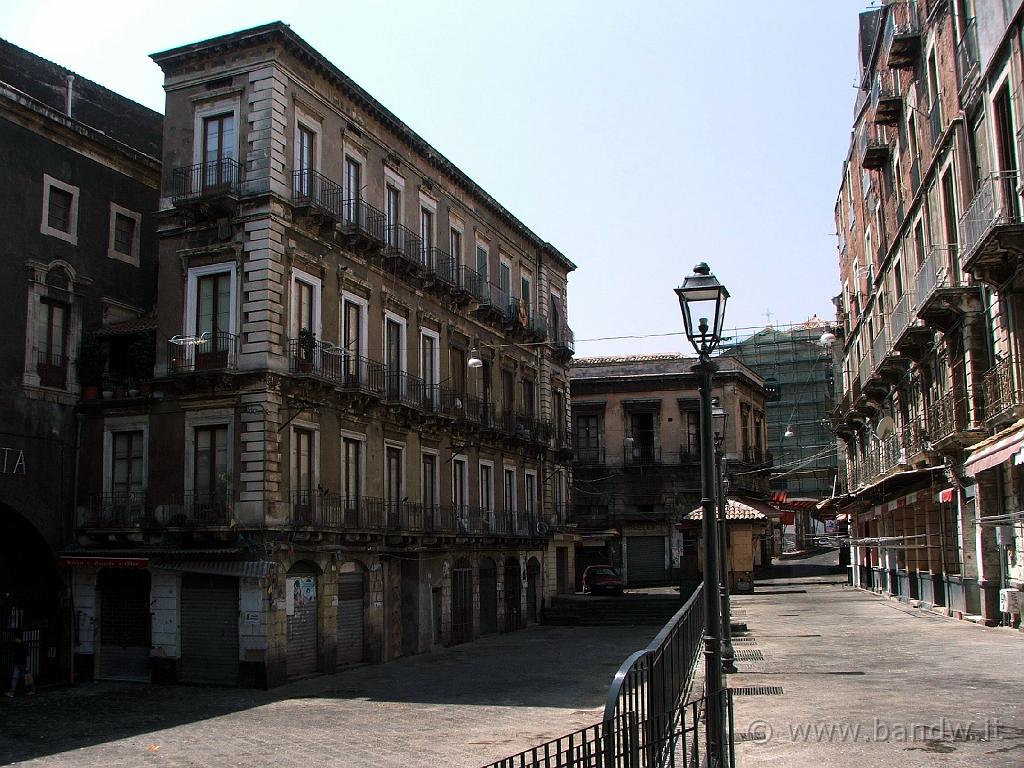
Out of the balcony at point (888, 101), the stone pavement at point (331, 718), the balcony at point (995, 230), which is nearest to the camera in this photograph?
the stone pavement at point (331, 718)

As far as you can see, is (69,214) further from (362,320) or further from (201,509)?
(201,509)

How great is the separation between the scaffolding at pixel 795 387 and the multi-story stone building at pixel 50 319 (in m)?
55.5

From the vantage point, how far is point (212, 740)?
17.0 metres

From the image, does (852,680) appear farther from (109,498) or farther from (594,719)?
(109,498)

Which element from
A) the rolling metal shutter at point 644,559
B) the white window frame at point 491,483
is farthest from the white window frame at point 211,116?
the rolling metal shutter at point 644,559

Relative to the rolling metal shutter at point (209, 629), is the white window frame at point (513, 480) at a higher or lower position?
higher

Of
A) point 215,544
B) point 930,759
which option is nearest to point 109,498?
point 215,544

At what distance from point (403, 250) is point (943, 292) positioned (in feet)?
49.3

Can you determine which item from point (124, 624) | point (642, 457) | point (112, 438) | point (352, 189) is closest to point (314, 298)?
point (352, 189)

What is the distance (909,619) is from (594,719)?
17968 millimetres

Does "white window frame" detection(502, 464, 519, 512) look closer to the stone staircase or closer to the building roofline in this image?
the stone staircase

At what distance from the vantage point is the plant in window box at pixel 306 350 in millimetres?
25344

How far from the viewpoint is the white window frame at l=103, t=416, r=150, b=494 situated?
25750 millimetres

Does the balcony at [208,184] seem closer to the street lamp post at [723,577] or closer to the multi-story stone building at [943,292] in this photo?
the street lamp post at [723,577]
